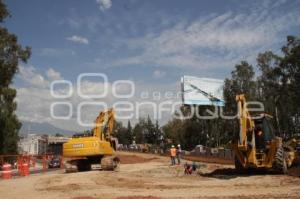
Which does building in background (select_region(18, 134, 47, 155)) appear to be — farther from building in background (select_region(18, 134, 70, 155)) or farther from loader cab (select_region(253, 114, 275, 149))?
loader cab (select_region(253, 114, 275, 149))

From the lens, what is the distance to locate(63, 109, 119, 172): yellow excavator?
28688 millimetres

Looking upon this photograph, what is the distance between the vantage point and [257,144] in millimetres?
22906

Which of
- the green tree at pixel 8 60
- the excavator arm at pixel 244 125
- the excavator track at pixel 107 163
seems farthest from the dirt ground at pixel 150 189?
the green tree at pixel 8 60

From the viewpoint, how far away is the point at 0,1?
42.9 m

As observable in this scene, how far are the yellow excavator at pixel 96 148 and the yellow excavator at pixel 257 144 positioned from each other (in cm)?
942

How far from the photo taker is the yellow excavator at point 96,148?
Answer: 94.1ft

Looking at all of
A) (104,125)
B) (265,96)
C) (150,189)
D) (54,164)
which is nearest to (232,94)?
(265,96)

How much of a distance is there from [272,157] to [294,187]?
17.1 ft

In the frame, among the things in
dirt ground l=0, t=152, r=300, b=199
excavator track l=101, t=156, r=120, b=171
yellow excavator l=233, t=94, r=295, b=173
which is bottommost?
dirt ground l=0, t=152, r=300, b=199

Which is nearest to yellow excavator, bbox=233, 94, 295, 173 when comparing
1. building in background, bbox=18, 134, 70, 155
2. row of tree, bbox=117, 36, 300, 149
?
row of tree, bbox=117, 36, 300, 149

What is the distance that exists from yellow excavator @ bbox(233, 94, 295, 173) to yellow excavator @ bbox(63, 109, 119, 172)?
942 cm

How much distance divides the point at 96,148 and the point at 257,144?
34.2ft

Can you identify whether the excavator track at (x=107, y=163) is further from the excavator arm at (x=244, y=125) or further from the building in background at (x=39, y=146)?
the building in background at (x=39, y=146)

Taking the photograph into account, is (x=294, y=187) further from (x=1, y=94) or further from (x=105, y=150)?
(x=1, y=94)
